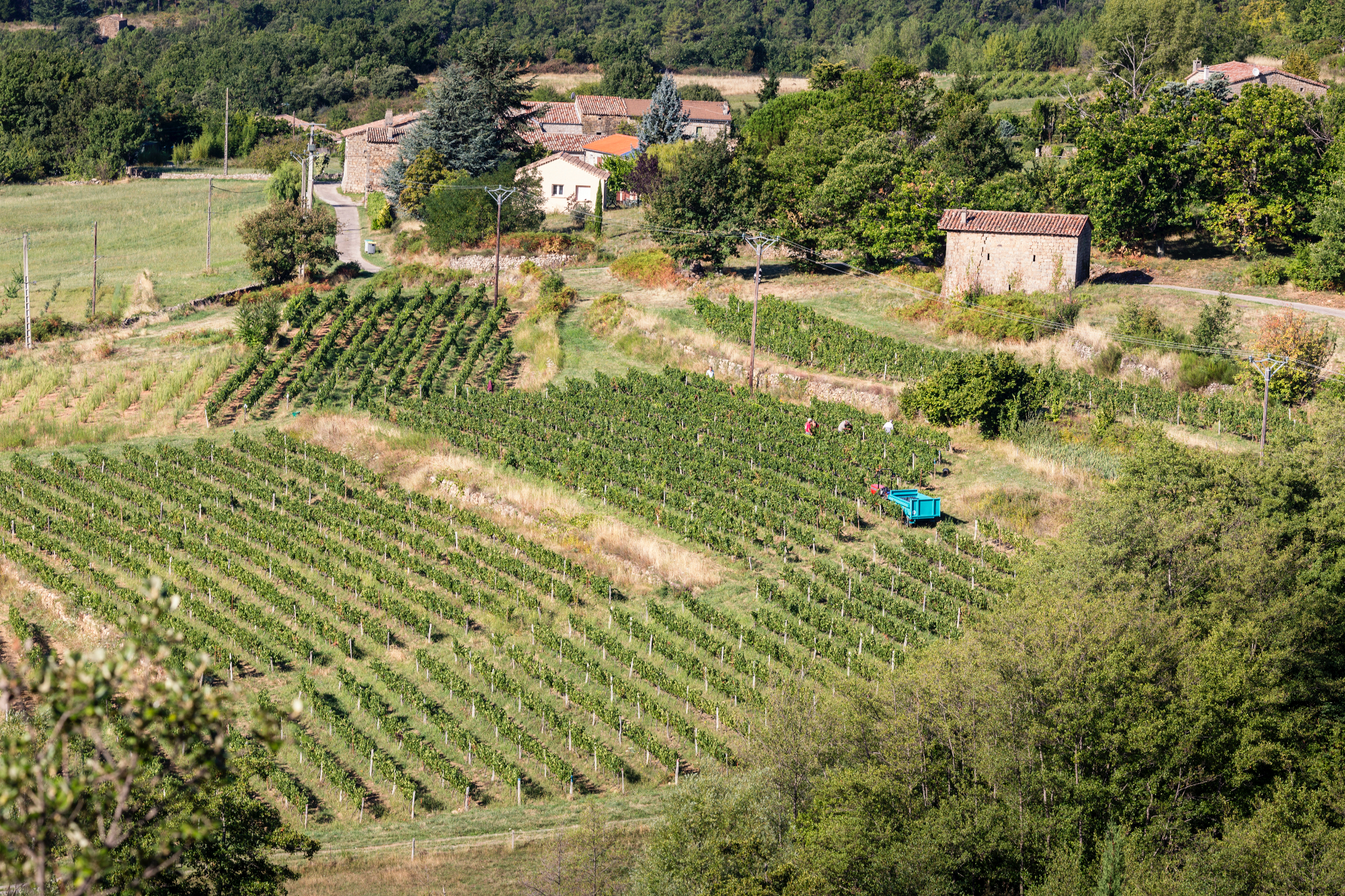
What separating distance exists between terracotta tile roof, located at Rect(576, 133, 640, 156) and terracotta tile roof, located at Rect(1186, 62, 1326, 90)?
35368 mm

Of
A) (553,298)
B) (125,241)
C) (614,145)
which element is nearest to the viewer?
(553,298)

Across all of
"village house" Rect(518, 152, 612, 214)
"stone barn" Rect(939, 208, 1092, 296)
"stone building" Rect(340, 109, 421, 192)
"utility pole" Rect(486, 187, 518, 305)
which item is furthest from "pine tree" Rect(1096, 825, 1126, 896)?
"stone building" Rect(340, 109, 421, 192)

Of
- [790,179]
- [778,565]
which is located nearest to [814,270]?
[790,179]

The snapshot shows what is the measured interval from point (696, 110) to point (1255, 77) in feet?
131

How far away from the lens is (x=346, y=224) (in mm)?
80562

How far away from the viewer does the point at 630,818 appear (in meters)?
28.7

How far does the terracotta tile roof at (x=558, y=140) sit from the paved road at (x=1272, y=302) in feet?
131

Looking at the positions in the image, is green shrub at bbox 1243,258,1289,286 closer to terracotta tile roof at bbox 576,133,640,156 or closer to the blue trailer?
the blue trailer

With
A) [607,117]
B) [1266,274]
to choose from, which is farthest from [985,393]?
[607,117]

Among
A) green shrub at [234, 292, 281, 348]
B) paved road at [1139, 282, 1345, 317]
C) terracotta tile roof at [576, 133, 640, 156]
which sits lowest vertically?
green shrub at [234, 292, 281, 348]

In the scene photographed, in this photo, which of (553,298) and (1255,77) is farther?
(1255,77)

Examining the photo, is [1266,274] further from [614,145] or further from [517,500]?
[614,145]

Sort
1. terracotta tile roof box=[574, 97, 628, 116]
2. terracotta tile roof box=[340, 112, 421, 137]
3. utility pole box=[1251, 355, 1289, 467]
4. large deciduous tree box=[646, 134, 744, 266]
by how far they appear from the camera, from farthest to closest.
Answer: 1. terracotta tile roof box=[574, 97, 628, 116]
2. terracotta tile roof box=[340, 112, 421, 137]
3. large deciduous tree box=[646, 134, 744, 266]
4. utility pole box=[1251, 355, 1289, 467]

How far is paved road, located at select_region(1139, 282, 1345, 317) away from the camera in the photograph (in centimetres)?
5212
